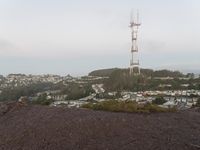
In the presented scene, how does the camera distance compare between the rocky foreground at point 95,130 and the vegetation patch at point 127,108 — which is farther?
the vegetation patch at point 127,108

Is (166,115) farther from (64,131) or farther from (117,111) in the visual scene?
(64,131)

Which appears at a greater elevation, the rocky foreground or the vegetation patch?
the vegetation patch

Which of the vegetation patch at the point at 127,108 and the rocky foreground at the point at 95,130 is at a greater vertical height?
the vegetation patch at the point at 127,108

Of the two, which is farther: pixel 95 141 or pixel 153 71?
pixel 153 71

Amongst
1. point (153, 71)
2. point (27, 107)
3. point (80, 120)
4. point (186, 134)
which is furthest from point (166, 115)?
point (153, 71)

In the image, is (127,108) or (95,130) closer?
(95,130)

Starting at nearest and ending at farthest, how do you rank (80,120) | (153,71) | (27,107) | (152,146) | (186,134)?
1. (152,146)
2. (186,134)
3. (80,120)
4. (27,107)
5. (153,71)

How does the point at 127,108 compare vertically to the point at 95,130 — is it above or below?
above

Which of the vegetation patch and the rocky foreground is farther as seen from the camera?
the vegetation patch
